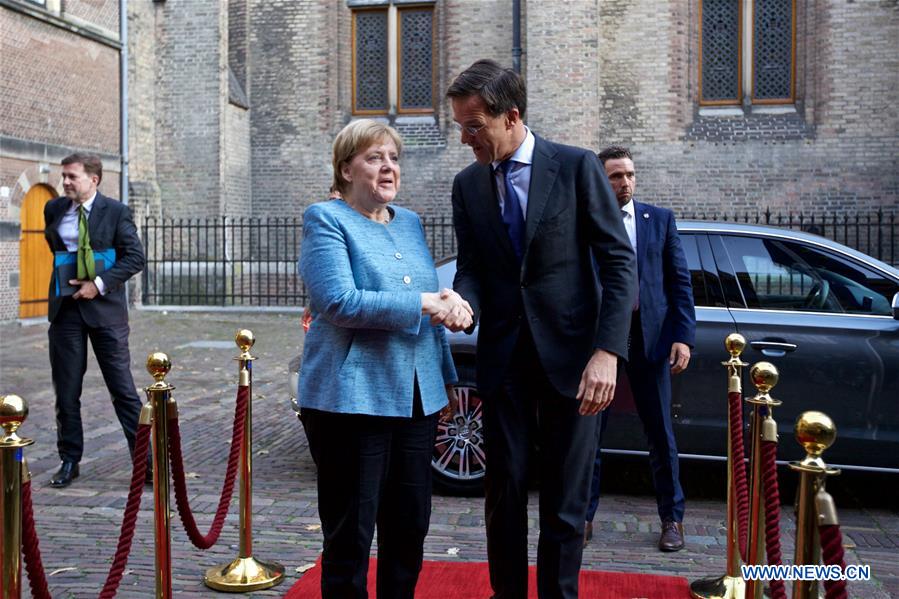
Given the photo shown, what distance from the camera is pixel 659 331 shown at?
4.49m

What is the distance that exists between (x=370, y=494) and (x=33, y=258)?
14.4m

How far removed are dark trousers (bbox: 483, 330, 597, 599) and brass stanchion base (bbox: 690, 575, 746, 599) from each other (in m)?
1.05

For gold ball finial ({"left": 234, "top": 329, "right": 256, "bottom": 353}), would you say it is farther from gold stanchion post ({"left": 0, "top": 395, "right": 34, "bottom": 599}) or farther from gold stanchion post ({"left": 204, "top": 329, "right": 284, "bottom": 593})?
gold stanchion post ({"left": 0, "top": 395, "right": 34, "bottom": 599})

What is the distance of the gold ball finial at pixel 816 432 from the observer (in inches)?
91.6

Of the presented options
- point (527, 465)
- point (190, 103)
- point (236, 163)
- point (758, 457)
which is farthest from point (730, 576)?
point (190, 103)

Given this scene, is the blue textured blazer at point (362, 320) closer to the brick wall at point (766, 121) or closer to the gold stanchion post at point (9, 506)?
the gold stanchion post at point (9, 506)

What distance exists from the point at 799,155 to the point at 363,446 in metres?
16.3

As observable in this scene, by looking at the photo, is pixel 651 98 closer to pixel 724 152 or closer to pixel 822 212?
pixel 724 152

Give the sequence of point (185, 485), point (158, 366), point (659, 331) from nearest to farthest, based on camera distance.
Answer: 1. point (158, 366)
2. point (185, 485)
3. point (659, 331)

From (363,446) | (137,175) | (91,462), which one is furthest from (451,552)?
(137,175)

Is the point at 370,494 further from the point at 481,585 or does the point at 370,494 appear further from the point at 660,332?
the point at 660,332

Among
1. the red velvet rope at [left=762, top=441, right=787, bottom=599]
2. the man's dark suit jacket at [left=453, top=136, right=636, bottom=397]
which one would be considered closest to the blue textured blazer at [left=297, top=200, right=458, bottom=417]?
the man's dark suit jacket at [left=453, top=136, right=636, bottom=397]

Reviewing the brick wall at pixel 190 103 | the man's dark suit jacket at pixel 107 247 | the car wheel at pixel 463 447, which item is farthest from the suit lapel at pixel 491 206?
the brick wall at pixel 190 103

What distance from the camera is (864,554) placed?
4473 mm
